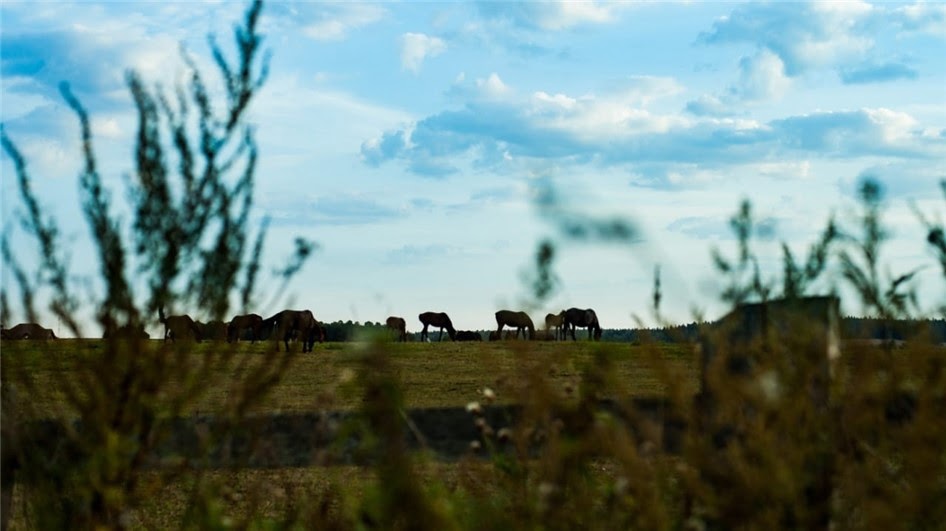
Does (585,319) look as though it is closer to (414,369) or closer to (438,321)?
(438,321)

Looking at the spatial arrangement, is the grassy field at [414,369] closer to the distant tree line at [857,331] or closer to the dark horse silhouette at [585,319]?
the distant tree line at [857,331]

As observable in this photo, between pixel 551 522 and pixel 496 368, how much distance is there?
0.61 m

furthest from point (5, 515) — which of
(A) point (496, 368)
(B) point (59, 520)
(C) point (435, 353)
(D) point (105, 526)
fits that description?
(C) point (435, 353)

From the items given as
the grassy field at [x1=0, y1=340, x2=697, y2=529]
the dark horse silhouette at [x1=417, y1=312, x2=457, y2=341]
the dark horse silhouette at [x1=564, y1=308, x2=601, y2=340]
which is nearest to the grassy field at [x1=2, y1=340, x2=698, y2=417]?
the grassy field at [x1=0, y1=340, x2=697, y2=529]

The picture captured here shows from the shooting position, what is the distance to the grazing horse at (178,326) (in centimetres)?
410

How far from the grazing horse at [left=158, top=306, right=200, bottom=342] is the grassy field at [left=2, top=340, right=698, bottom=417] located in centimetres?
7

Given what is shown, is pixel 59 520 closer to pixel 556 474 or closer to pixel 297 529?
pixel 297 529

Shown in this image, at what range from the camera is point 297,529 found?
4.36 metres

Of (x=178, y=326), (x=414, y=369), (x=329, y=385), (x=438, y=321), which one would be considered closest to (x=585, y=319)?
(x=438, y=321)

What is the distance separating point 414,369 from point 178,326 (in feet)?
42.8

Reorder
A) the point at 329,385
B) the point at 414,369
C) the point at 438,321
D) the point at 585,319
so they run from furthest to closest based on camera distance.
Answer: the point at 438,321 < the point at 585,319 < the point at 414,369 < the point at 329,385

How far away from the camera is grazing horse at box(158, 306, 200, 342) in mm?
4098

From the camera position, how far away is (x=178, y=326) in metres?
4.25

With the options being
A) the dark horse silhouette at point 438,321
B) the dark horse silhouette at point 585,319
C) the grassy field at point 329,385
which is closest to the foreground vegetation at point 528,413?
the grassy field at point 329,385
